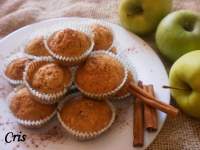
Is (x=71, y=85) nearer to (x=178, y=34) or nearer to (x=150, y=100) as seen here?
(x=150, y=100)

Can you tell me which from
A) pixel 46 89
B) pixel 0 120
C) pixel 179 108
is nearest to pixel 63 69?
pixel 46 89

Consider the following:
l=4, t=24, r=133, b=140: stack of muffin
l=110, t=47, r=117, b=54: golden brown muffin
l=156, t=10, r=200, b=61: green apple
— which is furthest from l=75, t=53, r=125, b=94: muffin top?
l=156, t=10, r=200, b=61: green apple

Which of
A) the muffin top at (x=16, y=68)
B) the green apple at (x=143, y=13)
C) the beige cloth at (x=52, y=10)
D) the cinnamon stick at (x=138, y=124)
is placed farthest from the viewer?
the beige cloth at (x=52, y=10)

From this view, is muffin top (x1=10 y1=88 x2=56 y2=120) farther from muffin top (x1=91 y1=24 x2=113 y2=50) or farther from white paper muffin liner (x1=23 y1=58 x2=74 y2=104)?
muffin top (x1=91 y1=24 x2=113 y2=50)

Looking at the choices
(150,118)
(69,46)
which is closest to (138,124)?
(150,118)

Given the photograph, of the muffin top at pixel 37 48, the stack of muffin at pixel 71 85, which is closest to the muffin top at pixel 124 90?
the stack of muffin at pixel 71 85

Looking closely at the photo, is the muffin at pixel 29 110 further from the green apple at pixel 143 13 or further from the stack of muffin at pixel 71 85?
the green apple at pixel 143 13
